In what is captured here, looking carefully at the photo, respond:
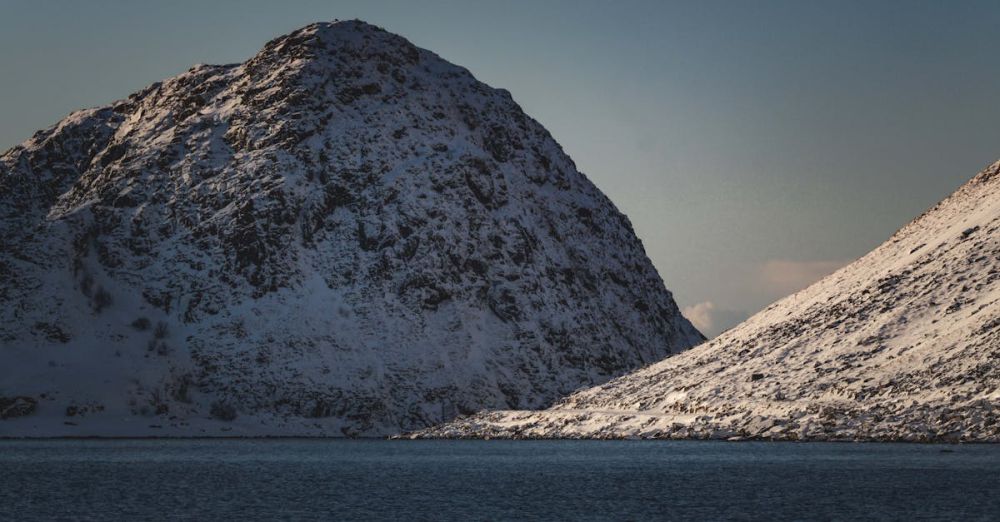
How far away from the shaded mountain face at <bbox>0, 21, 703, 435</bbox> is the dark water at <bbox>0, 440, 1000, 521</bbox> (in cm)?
3808

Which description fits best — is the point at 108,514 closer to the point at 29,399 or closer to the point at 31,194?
the point at 29,399

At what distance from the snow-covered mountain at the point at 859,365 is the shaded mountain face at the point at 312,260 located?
21.2 m

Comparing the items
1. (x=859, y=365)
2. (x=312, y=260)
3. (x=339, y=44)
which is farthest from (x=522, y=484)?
(x=339, y=44)

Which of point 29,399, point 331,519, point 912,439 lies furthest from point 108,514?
point 29,399

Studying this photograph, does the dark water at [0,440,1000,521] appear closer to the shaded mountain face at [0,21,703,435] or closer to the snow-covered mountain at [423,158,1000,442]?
the snow-covered mountain at [423,158,1000,442]

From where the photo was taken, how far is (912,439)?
8256 centimetres

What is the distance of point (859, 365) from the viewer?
3718 inches

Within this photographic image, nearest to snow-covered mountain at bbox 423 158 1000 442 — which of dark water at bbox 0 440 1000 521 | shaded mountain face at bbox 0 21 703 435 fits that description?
dark water at bbox 0 440 1000 521

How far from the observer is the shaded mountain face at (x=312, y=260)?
136875 mm

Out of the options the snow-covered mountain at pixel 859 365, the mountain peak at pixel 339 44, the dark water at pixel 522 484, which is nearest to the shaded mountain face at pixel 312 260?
the mountain peak at pixel 339 44

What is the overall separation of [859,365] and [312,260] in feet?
252

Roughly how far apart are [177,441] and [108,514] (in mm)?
82690

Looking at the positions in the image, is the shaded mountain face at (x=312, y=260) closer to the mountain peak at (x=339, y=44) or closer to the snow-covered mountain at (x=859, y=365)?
the mountain peak at (x=339, y=44)

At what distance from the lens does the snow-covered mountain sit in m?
84.8
